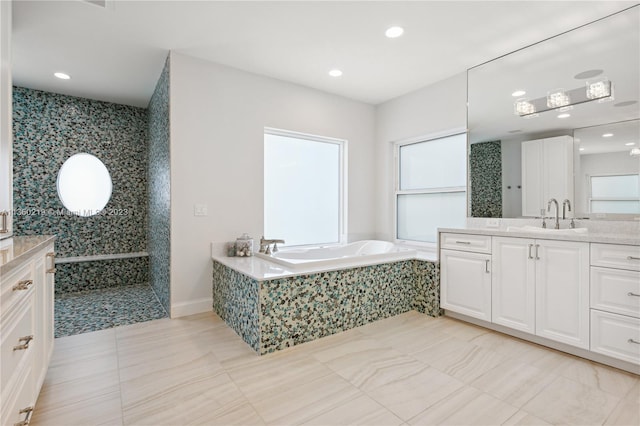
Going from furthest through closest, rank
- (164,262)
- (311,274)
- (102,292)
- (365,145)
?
(365,145) → (102,292) → (164,262) → (311,274)

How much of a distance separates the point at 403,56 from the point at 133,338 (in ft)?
11.6

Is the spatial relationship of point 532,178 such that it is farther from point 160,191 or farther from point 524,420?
point 160,191

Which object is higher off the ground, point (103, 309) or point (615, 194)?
point (615, 194)

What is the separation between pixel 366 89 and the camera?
13.1 ft

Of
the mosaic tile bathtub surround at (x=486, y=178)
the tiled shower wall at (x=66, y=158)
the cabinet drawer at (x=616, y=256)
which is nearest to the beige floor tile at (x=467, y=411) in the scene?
the cabinet drawer at (x=616, y=256)

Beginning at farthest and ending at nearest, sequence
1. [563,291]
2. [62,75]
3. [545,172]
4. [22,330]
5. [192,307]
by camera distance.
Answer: [62,75], [192,307], [545,172], [563,291], [22,330]

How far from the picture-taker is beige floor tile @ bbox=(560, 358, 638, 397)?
1871 mm

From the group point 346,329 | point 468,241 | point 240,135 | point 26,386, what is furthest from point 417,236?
point 26,386

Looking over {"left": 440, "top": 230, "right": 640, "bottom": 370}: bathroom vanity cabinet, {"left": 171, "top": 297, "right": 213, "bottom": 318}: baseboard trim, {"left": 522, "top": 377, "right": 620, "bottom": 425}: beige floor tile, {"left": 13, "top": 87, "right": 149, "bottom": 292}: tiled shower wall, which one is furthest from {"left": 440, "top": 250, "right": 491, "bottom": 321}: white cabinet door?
{"left": 13, "top": 87, "right": 149, "bottom": 292}: tiled shower wall

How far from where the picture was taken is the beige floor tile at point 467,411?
158 cm

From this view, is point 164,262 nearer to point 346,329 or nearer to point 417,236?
point 346,329

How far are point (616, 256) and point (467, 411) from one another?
145 cm

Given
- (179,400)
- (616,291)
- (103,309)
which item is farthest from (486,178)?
(103,309)

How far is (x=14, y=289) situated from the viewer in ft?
3.94
